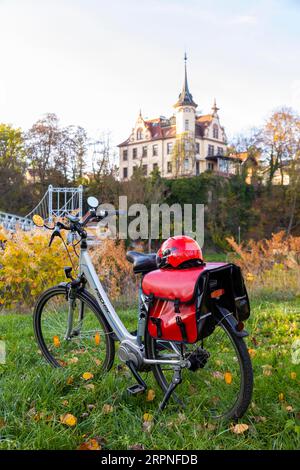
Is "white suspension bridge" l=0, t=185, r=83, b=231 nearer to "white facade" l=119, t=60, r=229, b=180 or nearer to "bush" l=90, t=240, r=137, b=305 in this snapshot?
"bush" l=90, t=240, r=137, b=305

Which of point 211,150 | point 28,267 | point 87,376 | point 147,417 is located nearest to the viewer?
point 147,417

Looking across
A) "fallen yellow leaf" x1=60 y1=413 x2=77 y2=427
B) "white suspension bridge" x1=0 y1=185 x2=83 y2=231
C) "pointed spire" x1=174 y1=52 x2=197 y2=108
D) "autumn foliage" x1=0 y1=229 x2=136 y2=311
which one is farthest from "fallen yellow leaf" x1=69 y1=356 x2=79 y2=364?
"pointed spire" x1=174 y1=52 x2=197 y2=108

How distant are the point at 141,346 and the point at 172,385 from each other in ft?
1.09

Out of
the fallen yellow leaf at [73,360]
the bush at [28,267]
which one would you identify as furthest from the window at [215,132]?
the fallen yellow leaf at [73,360]

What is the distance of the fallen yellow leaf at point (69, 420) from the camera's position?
7.63 feet

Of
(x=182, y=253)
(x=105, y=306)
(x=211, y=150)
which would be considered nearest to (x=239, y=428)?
(x=182, y=253)

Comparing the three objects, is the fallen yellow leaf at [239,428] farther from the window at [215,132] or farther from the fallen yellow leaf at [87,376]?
the window at [215,132]

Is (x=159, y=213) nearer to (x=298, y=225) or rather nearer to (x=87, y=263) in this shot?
(x=298, y=225)

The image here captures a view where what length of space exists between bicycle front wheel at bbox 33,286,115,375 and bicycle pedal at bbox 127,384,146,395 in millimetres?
373

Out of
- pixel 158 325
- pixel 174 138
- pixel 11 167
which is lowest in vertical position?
pixel 158 325

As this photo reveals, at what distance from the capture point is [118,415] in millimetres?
2496

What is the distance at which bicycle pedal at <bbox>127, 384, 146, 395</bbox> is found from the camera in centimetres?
261

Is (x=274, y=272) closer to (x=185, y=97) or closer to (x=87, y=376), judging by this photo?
(x=87, y=376)

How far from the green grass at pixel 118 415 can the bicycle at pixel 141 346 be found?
0.10 m
